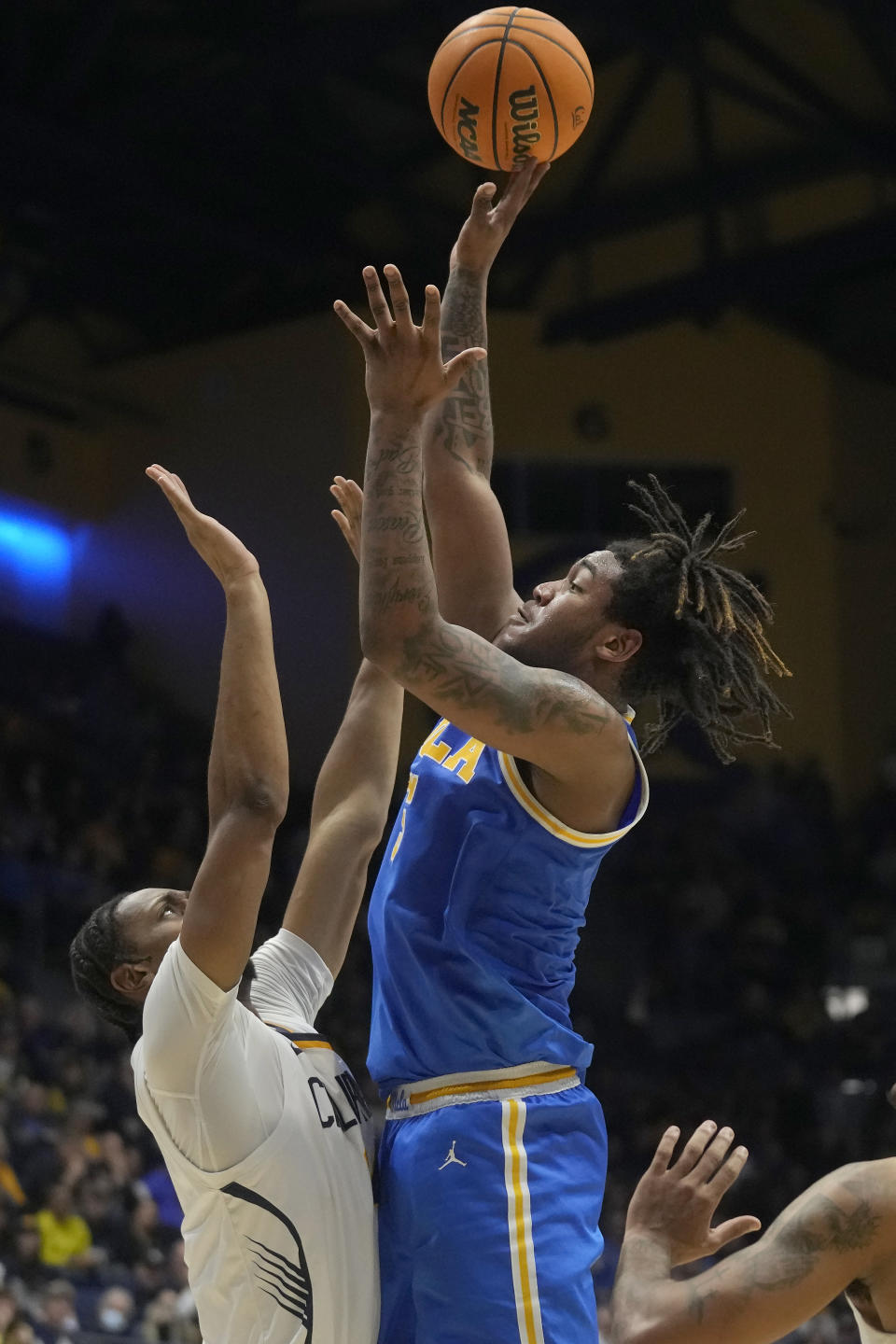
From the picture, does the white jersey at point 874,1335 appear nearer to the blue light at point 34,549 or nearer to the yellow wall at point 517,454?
the yellow wall at point 517,454

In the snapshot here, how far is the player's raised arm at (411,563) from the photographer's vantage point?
3125 mm

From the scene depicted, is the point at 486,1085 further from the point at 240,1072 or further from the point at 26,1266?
the point at 26,1266

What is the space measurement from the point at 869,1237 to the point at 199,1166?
3.88ft

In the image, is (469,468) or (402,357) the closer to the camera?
(402,357)

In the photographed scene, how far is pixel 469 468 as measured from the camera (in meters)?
4.06

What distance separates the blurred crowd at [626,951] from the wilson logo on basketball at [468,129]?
264 inches

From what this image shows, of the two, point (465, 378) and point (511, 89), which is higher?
point (511, 89)

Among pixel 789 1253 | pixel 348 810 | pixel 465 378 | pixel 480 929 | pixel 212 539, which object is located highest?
pixel 465 378

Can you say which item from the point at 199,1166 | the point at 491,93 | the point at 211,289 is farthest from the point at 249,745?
the point at 211,289

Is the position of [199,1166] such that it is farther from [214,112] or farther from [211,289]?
[211,289]

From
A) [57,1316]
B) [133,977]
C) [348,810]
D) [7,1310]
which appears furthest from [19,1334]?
[133,977]

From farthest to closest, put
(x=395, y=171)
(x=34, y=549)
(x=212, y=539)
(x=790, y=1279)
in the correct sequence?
1. (x=34, y=549)
2. (x=395, y=171)
3. (x=212, y=539)
4. (x=790, y=1279)

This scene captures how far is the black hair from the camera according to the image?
141 inches

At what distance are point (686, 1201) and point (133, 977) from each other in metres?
1.17
